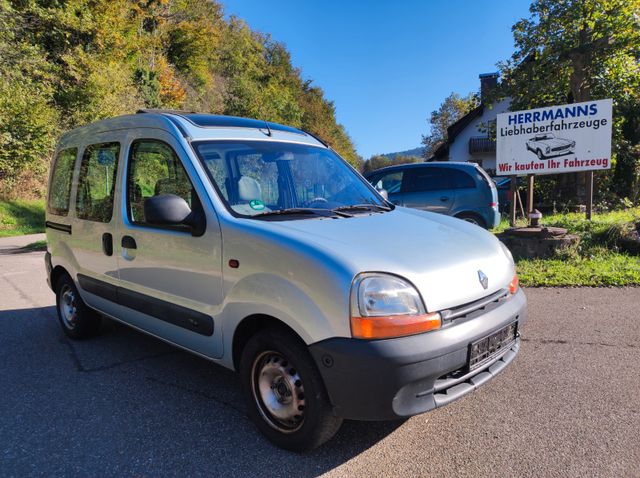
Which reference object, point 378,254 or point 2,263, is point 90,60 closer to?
point 2,263

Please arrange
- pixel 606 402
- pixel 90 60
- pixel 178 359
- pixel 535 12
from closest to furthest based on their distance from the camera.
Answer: pixel 606 402
pixel 178 359
pixel 535 12
pixel 90 60

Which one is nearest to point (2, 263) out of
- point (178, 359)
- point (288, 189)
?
point (178, 359)

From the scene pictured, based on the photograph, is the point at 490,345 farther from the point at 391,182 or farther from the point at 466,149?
the point at 466,149

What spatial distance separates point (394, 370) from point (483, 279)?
84 centimetres

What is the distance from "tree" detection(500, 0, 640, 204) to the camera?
44.8 feet

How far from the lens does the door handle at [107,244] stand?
12.2 feet

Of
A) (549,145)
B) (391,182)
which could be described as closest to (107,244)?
(391,182)

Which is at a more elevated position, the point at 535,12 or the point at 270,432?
the point at 535,12

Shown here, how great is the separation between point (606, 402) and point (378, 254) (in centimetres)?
209

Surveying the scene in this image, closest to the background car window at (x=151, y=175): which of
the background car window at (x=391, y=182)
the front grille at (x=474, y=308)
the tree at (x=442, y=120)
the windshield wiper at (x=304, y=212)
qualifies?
the windshield wiper at (x=304, y=212)

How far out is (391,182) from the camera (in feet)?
32.1

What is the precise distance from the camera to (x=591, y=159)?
8.82 metres

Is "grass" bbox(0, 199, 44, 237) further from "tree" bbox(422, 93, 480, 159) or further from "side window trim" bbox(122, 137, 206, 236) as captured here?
"tree" bbox(422, 93, 480, 159)

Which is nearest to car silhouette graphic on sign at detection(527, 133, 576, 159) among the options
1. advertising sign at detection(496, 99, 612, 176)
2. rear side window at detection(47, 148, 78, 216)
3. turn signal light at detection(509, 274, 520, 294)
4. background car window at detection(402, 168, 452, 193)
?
advertising sign at detection(496, 99, 612, 176)
